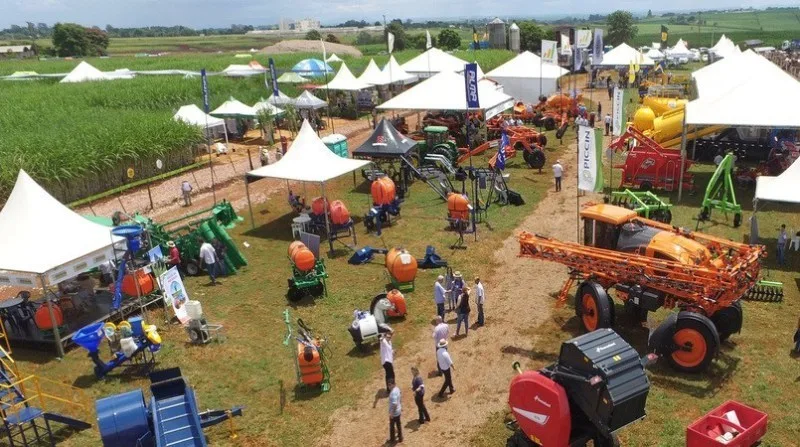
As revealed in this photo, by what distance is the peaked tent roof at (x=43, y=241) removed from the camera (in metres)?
12.6

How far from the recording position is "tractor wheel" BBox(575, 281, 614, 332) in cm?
1141

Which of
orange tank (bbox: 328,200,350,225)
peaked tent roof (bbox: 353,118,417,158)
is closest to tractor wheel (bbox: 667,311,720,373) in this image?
orange tank (bbox: 328,200,350,225)

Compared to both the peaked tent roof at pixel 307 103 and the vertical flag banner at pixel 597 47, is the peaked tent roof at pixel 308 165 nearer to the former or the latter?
the peaked tent roof at pixel 307 103

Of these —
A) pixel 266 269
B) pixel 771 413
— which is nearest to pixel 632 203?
pixel 771 413

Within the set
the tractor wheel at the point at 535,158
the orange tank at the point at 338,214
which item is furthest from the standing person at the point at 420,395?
the tractor wheel at the point at 535,158

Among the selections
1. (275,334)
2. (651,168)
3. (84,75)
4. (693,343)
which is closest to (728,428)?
(693,343)

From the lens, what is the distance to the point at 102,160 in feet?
77.3

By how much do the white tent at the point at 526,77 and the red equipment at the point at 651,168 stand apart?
63.1 ft

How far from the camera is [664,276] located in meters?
11.0

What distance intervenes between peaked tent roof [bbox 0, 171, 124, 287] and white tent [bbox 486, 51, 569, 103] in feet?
101

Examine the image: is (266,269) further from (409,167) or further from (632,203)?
(632,203)

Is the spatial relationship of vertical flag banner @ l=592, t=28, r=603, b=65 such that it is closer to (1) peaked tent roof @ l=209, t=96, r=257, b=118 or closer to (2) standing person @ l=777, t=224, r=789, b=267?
(1) peaked tent roof @ l=209, t=96, r=257, b=118

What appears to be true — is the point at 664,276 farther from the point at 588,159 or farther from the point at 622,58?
the point at 622,58

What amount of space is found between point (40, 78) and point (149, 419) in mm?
50657
